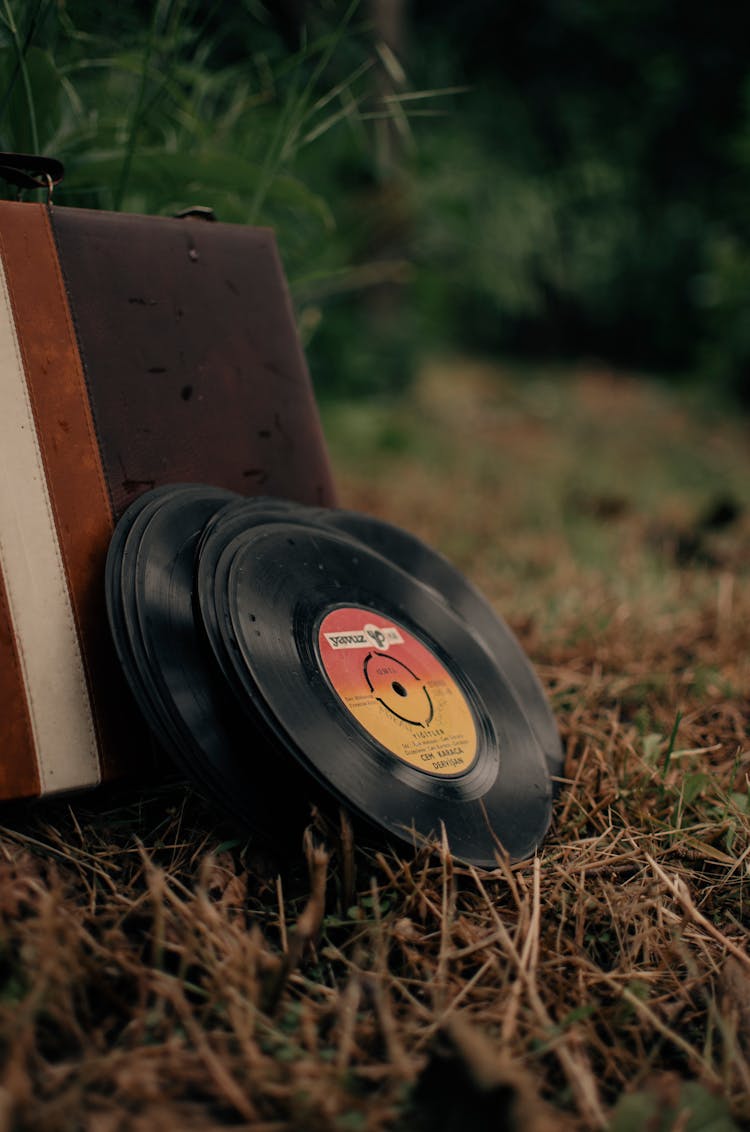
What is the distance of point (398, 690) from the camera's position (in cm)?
148

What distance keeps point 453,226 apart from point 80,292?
15.1 ft

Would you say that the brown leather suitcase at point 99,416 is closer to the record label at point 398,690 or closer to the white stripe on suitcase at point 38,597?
the white stripe on suitcase at point 38,597

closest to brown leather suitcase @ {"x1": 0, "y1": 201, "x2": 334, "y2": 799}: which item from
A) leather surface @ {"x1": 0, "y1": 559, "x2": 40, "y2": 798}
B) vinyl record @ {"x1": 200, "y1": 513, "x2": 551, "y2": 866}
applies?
leather surface @ {"x1": 0, "y1": 559, "x2": 40, "y2": 798}

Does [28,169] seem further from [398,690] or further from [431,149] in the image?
[431,149]

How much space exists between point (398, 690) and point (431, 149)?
4547 millimetres

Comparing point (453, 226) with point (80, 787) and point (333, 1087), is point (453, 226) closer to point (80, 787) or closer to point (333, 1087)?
point (80, 787)

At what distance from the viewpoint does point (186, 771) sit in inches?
47.1

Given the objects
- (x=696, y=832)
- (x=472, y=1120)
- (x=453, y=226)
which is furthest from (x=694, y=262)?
(x=472, y=1120)

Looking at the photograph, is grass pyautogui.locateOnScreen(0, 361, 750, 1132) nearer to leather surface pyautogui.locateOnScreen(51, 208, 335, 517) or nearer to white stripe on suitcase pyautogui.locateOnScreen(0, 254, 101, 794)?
white stripe on suitcase pyautogui.locateOnScreen(0, 254, 101, 794)

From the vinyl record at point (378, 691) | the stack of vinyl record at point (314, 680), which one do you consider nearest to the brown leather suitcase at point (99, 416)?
the stack of vinyl record at point (314, 680)

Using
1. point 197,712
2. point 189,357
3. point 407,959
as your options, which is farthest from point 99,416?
point 407,959

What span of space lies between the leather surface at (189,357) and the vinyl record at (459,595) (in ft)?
0.60

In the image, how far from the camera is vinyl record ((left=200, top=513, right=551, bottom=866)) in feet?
4.06

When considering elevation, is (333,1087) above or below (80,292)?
below
